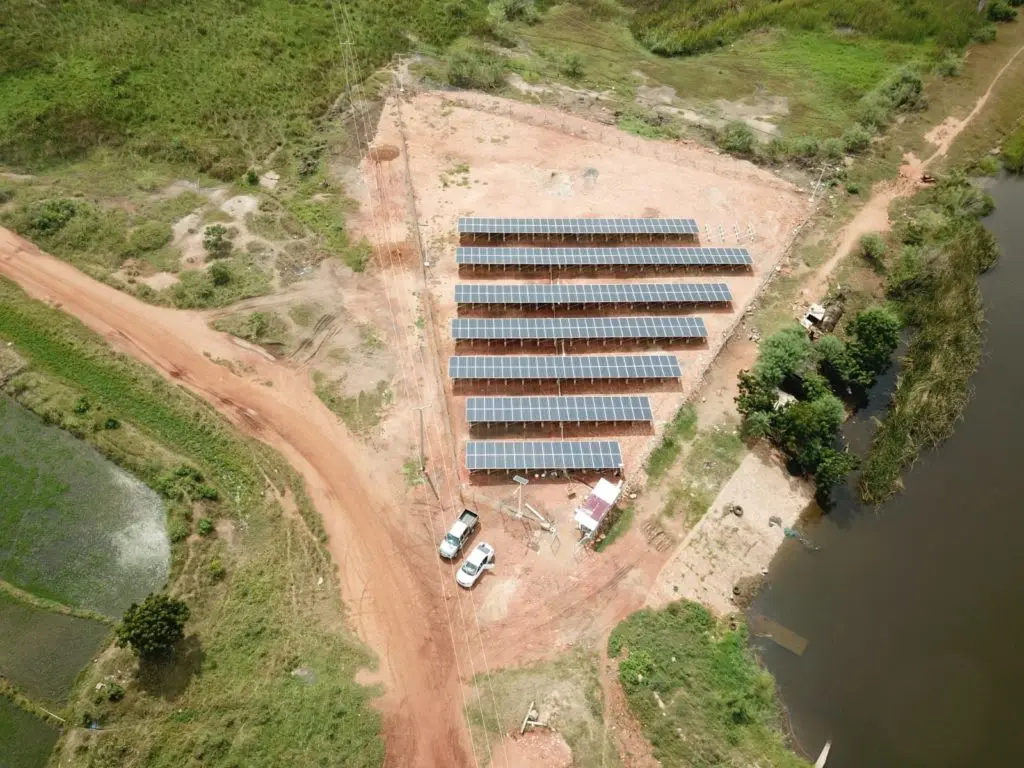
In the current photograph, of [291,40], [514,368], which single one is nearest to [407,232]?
[514,368]

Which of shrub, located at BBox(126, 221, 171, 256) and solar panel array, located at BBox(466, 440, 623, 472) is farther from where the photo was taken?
shrub, located at BBox(126, 221, 171, 256)

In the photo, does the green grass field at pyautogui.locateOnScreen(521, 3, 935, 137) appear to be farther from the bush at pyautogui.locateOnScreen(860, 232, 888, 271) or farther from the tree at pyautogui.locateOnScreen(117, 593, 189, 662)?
the tree at pyautogui.locateOnScreen(117, 593, 189, 662)

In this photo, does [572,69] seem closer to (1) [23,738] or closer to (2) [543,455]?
(2) [543,455]

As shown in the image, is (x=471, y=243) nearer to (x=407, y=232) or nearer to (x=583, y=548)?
(x=407, y=232)

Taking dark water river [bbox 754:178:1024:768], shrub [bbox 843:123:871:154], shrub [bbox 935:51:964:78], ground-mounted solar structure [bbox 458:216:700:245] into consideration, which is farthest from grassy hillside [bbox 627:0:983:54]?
dark water river [bbox 754:178:1024:768]

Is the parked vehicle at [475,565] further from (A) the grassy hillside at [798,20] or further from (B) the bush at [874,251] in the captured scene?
(A) the grassy hillside at [798,20]

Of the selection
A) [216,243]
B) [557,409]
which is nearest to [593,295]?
[557,409]

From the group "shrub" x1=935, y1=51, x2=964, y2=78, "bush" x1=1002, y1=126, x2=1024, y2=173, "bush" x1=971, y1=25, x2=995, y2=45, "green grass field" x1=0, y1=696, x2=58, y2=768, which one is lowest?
"green grass field" x1=0, y1=696, x2=58, y2=768
